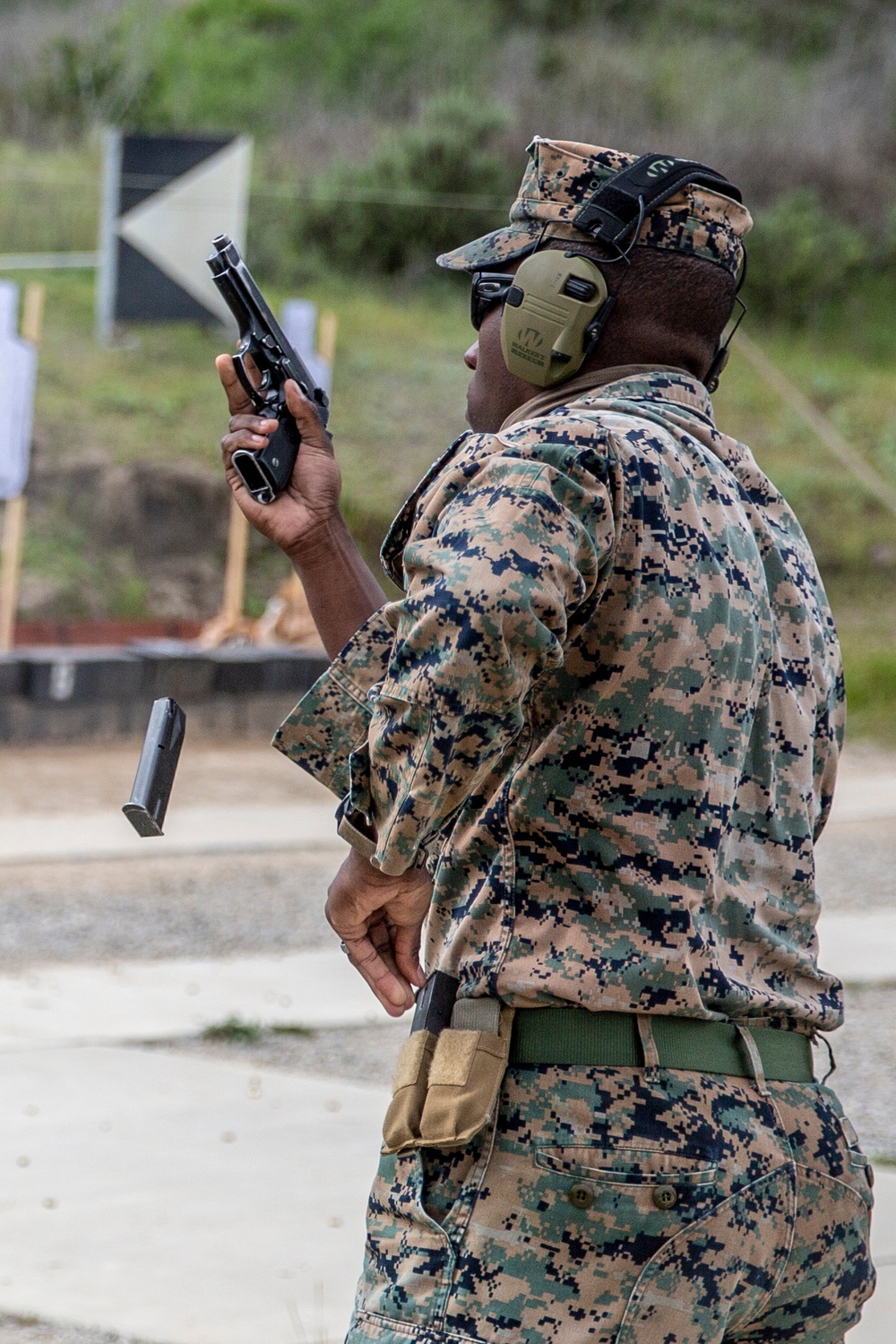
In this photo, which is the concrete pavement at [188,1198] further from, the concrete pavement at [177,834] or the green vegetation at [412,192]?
the green vegetation at [412,192]

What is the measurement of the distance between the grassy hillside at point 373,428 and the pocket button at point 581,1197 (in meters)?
11.7

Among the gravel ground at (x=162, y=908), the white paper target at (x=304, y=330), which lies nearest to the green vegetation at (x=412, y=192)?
the white paper target at (x=304, y=330)

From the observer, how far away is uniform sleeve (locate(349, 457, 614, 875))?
1.42 metres

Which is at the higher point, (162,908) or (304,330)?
(162,908)

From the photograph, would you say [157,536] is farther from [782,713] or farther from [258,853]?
[782,713]

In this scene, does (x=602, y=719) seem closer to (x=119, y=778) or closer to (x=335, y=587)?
(x=335, y=587)

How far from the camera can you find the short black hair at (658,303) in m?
1.71

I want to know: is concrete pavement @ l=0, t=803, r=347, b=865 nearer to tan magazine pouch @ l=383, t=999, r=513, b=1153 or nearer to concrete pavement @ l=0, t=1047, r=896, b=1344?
concrete pavement @ l=0, t=1047, r=896, b=1344

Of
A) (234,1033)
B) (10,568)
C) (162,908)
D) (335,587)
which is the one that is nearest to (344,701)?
(335,587)

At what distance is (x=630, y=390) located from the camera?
170 cm

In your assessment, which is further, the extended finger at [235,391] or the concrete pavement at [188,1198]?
the concrete pavement at [188,1198]

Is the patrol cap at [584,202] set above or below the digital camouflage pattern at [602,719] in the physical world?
above

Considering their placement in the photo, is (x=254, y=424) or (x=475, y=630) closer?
(x=475, y=630)

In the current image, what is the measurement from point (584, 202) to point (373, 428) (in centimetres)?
1602
